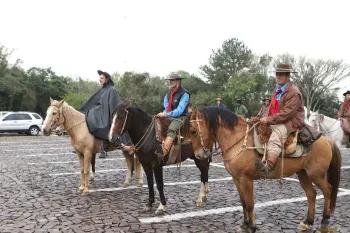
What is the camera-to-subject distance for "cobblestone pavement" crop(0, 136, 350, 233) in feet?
17.8

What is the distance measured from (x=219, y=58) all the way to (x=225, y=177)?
48.1 meters

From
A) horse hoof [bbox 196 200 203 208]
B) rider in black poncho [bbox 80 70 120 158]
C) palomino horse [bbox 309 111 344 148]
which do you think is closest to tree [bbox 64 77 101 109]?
rider in black poncho [bbox 80 70 120 158]

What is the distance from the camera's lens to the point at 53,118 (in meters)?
7.53

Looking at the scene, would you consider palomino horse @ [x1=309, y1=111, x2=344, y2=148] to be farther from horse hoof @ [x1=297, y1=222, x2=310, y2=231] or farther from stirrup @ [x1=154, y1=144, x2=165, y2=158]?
stirrup @ [x1=154, y1=144, x2=165, y2=158]

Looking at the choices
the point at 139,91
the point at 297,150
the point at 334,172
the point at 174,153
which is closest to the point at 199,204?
the point at 174,153

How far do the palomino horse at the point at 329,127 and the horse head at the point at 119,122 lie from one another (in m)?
7.00

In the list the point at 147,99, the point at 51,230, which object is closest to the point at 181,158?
the point at 51,230

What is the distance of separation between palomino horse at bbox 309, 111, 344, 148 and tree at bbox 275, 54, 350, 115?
35712 mm

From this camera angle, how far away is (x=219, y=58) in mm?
56031

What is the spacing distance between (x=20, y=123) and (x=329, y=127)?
22.1m

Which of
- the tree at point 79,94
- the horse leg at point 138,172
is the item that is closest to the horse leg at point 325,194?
the horse leg at point 138,172

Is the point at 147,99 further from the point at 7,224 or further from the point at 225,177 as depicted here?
the point at 7,224

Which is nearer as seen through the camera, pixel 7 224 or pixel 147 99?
pixel 7 224

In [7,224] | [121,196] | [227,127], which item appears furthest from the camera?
[121,196]
